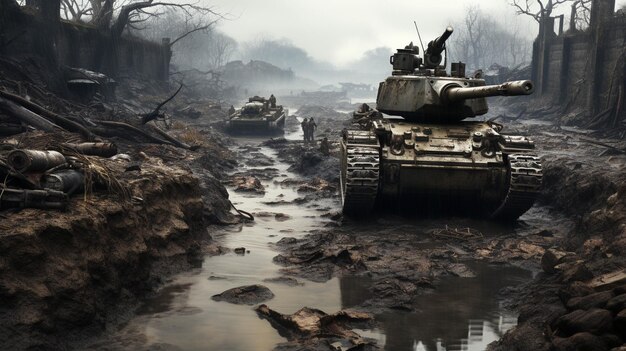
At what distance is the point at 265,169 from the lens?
60.5 ft

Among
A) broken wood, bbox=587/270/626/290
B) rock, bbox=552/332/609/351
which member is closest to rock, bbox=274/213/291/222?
broken wood, bbox=587/270/626/290

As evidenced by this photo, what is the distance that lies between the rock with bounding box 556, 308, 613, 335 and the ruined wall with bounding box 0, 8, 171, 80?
17.9m

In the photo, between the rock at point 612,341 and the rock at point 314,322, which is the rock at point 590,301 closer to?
the rock at point 612,341

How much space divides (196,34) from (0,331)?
275 feet

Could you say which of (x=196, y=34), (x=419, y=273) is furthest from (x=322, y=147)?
(x=196, y=34)

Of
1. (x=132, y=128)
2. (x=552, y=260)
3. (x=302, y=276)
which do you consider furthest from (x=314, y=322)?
(x=132, y=128)

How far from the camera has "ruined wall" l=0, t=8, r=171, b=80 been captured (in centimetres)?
1994

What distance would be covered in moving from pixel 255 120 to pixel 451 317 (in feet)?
70.3

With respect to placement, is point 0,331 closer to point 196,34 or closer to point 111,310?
point 111,310

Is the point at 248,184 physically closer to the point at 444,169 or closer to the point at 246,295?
the point at 444,169

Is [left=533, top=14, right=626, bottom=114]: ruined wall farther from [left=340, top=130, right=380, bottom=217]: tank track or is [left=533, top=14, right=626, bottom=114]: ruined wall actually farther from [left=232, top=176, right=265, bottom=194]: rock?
[left=340, top=130, right=380, bottom=217]: tank track

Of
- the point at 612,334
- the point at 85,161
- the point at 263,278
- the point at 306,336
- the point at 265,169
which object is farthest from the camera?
the point at 265,169

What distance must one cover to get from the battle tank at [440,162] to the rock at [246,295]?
341 centimetres

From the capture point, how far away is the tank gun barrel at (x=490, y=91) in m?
8.48
